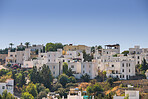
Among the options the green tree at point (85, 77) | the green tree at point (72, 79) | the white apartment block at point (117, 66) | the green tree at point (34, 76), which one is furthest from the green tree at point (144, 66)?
the green tree at point (34, 76)

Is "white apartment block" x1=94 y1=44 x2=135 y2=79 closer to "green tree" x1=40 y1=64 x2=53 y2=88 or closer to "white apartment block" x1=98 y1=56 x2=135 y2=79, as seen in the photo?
"white apartment block" x1=98 y1=56 x2=135 y2=79

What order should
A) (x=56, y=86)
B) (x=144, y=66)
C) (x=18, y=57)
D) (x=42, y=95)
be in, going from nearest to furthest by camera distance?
(x=42, y=95), (x=56, y=86), (x=144, y=66), (x=18, y=57)

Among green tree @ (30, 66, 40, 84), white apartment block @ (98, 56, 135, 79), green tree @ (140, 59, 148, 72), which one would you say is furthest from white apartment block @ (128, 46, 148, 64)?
green tree @ (30, 66, 40, 84)

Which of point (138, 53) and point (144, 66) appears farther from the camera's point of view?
point (138, 53)

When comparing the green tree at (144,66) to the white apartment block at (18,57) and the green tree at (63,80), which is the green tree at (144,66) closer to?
the green tree at (63,80)

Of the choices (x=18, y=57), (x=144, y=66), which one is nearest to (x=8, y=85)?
(x=18, y=57)

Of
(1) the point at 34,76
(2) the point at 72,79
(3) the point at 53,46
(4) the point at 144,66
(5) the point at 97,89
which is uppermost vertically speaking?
(3) the point at 53,46

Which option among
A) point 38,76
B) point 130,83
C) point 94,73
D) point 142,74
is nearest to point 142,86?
point 130,83

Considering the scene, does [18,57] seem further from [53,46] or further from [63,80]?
[63,80]

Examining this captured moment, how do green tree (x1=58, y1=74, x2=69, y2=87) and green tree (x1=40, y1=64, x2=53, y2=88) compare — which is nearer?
green tree (x1=40, y1=64, x2=53, y2=88)

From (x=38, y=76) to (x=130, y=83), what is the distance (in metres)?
14.9

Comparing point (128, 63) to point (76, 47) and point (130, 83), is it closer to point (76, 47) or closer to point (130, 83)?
point (130, 83)

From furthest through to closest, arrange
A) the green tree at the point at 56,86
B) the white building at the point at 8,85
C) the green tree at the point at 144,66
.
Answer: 1. the green tree at the point at 144,66
2. the green tree at the point at 56,86
3. the white building at the point at 8,85

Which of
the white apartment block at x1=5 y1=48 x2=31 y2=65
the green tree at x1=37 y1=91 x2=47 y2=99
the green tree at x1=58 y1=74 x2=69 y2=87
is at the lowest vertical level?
the green tree at x1=37 y1=91 x2=47 y2=99
